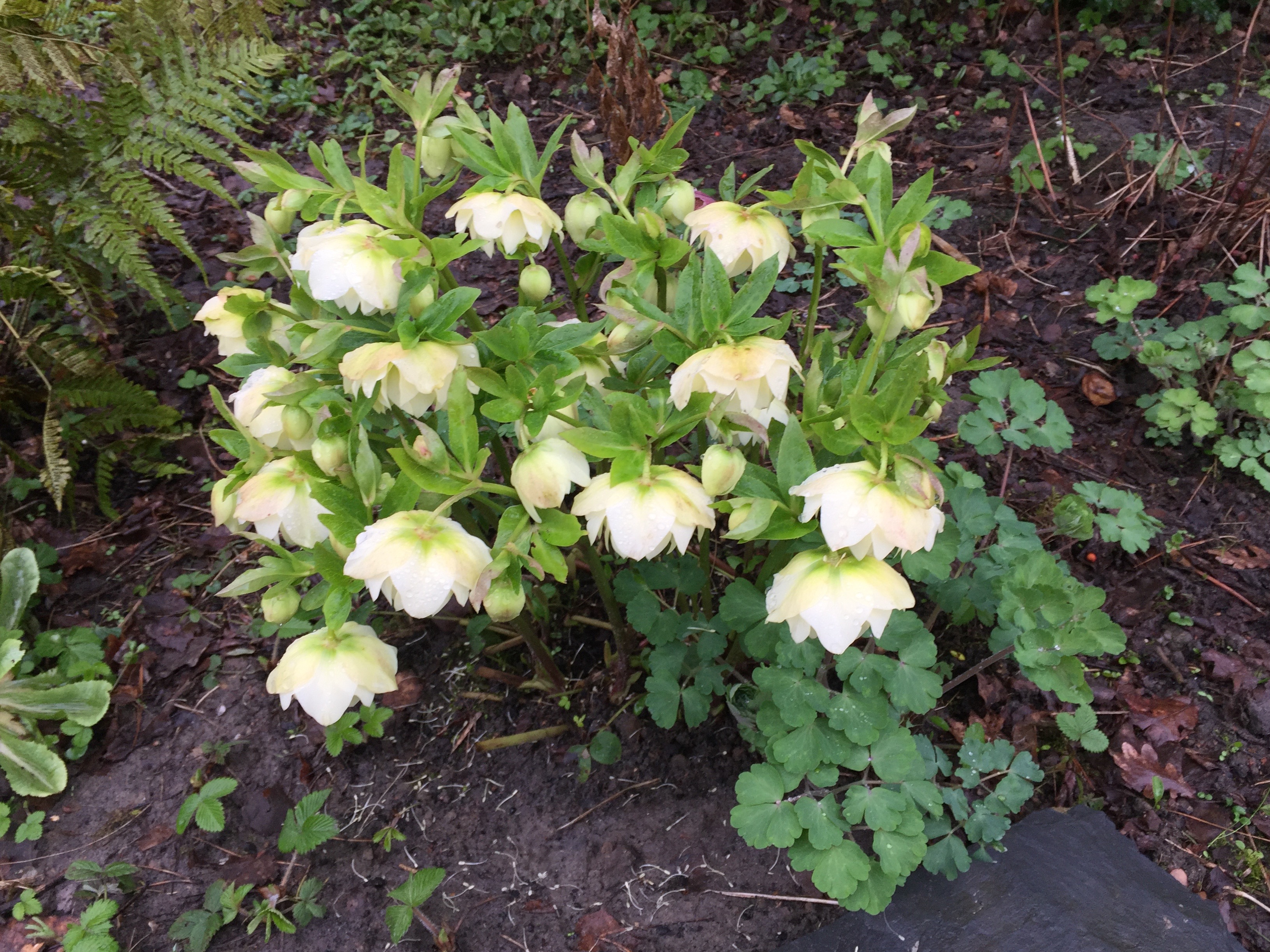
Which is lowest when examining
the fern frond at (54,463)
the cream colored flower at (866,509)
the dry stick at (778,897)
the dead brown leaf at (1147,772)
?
the dead brown leaf at (1147,772)

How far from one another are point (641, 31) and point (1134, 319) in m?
2.22

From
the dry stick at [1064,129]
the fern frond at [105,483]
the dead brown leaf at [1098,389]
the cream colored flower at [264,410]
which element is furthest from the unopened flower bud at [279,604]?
the dry stick at [1064,129]

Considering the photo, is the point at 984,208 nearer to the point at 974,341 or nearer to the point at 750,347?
the point at 974,341

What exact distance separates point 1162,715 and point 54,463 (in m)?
2.31

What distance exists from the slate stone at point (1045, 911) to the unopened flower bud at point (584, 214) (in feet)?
3.69

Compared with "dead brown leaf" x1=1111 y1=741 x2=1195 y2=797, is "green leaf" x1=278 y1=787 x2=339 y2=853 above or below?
above

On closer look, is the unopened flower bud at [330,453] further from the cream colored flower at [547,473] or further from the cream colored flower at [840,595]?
the cream colored flower at [840,595]

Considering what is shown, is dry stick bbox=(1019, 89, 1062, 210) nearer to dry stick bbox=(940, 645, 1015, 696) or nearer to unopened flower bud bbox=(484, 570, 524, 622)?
dry stick bbox=(940, 645, 1015, 696)

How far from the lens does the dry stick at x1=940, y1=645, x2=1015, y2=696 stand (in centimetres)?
136

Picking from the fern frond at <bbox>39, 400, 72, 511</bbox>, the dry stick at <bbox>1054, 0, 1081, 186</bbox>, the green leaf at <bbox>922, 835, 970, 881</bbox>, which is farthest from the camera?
the dry stick at <bbox>1054, 0, 1081, 186</bbox>

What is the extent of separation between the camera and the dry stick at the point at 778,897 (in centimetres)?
133

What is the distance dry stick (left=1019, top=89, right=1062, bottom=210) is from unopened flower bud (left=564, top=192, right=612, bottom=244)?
1.85 metres

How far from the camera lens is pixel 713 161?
9.19ft

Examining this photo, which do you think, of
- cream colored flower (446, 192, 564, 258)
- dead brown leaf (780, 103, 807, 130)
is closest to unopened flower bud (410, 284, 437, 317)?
cream colored flower (446, 192, 564, 258)
